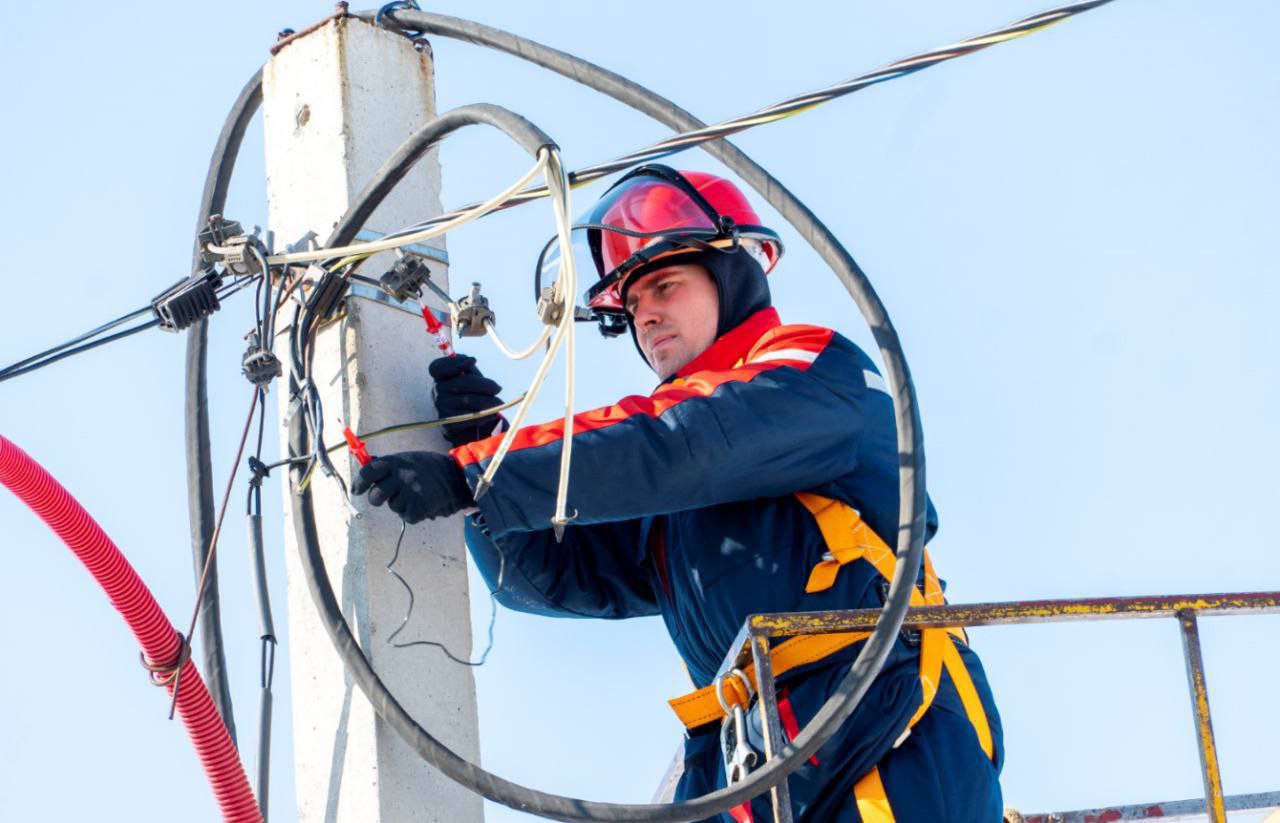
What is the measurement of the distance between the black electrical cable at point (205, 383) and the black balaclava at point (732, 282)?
1.25 m

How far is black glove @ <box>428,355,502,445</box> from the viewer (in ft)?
15.9

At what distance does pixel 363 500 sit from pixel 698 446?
808 mm

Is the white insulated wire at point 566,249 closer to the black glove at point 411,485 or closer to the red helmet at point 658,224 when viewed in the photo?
the black glove at point 411,485

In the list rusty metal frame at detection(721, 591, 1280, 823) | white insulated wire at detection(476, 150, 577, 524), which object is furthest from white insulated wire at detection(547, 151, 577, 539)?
rusty metal frame at detection(721, 591, 1280, 823)

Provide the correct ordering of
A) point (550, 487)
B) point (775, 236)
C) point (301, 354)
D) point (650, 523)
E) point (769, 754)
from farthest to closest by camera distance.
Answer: point (775, 236) → point (650, 523) → point (301, 354) → point (550, 487) → point (769, 754)

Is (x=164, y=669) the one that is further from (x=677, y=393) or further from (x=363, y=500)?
(x=677, y=393)

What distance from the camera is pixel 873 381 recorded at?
4.89 m

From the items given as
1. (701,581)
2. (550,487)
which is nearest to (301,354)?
(550,487)

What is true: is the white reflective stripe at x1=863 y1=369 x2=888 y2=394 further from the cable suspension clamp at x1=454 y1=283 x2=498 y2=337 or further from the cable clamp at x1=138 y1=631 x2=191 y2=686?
the cable clamp at x1=138 y1=631 x2=191 y2=686

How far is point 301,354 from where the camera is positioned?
189 inches

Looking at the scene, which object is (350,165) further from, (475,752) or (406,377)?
(475,752)

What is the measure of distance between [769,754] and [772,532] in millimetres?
799

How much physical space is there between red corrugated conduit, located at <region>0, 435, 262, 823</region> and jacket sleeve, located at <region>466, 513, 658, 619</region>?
83 centimetres

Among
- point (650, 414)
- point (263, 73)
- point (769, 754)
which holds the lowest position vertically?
point (769, 754)
